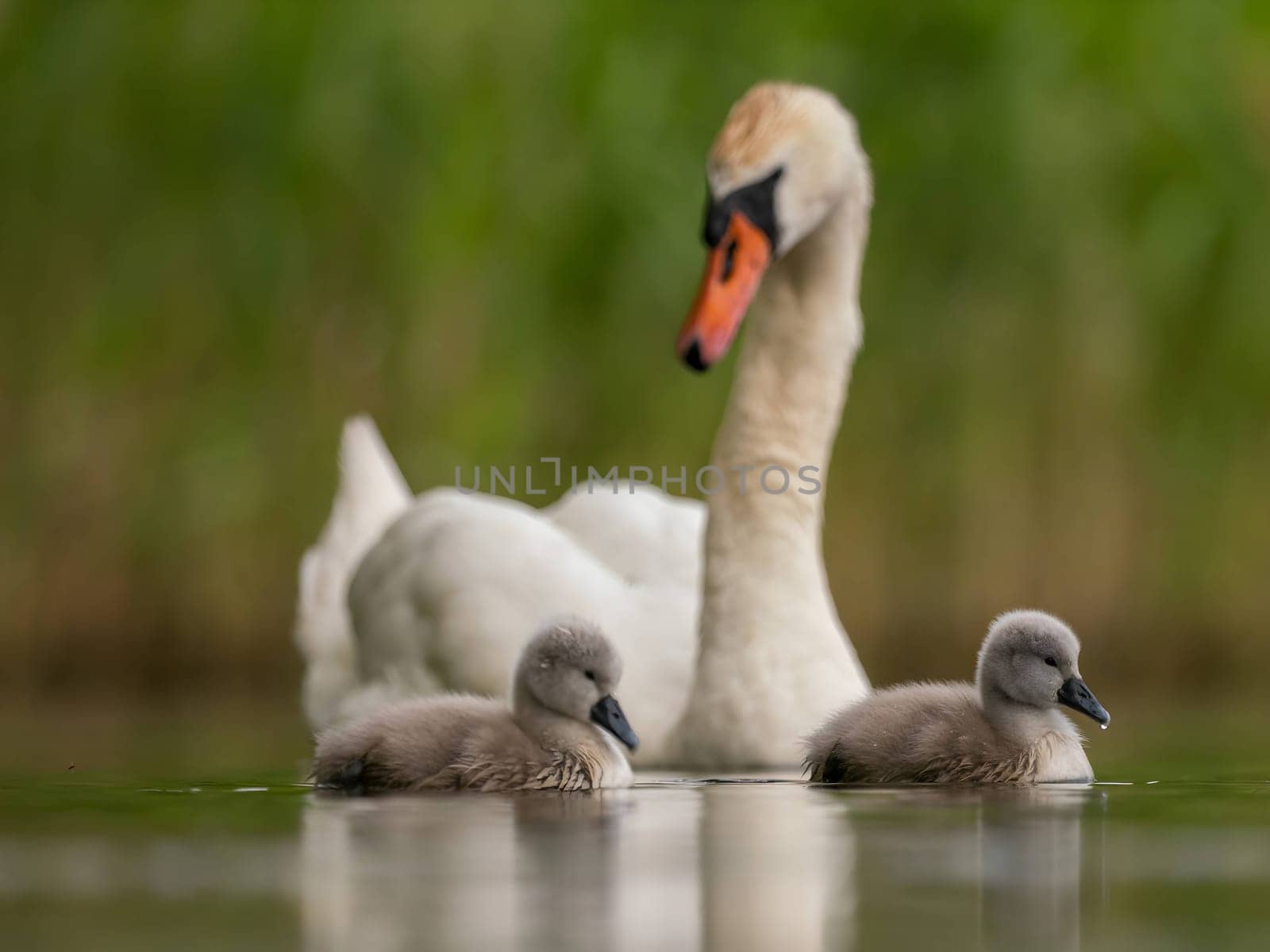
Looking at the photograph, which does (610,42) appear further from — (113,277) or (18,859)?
(18,859)

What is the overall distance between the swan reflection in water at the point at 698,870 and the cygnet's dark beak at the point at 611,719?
0.13 meters

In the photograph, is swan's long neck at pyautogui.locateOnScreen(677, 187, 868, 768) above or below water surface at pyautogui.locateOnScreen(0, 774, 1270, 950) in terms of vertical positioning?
above

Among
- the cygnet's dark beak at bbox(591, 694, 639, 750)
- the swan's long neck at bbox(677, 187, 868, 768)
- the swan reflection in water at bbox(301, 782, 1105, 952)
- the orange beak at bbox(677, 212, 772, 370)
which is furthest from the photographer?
the swan's long neck at bbox(677, 187, 868, 768)

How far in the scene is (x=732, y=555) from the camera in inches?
260

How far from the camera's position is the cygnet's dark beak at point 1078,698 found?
16.4 feet

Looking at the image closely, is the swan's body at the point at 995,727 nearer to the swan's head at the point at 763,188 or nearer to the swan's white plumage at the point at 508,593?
the swan's head at the point at 763,188

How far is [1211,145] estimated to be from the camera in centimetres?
1074


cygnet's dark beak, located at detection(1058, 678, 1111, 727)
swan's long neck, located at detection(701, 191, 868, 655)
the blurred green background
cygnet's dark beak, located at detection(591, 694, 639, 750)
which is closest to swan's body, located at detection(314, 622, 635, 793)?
cygnet's dark beak, located at detection(591, 694, 639, 750)

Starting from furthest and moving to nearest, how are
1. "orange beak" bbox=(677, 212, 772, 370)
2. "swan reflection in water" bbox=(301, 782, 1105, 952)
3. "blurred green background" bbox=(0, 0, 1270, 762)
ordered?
"blurred green background" bbox=(0, 0, 1270, 762) → "orange beak" bbox=(677, 212, 772, 370) → "swan reflection in water" bbox=(301, 782, 1105, 952)

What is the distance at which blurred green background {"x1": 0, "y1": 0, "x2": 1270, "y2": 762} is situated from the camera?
9.95m

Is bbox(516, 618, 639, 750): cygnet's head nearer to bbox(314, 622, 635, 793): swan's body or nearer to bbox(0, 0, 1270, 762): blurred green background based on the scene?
bbox(314, 622, 635, 793): swan's body

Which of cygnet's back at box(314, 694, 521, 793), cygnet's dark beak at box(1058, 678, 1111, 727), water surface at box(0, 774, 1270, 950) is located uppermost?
cygnet's dark beak at box(1058, 678, 1111, 727)

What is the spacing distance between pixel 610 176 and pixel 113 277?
211 centimetres

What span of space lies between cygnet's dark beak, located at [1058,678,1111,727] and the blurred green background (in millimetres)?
4583
